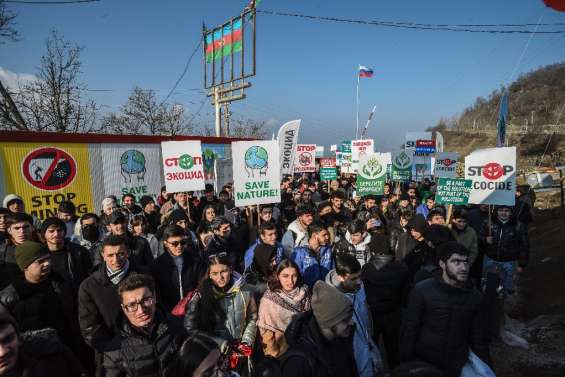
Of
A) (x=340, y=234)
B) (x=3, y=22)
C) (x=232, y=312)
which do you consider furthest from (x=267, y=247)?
(x=3, y=22)

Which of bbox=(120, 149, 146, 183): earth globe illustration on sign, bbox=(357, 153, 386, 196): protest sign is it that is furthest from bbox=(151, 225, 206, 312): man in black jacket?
bbox=(120, 149, 146, 183): earth globe illustration on sign

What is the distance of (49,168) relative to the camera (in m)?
9.38

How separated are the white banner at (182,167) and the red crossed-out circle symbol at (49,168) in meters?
4.15

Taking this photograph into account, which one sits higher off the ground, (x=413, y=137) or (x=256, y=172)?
(x=413, y=137)

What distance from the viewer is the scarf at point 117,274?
9.98 ft

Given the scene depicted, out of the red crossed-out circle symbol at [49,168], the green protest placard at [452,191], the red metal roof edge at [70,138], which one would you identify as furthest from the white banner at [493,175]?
the red crossed-out circle symbol at [49,168]

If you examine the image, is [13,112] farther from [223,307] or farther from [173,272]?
[223,307]

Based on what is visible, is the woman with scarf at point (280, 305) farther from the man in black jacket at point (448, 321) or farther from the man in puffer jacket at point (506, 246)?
the man in puffer jacket at point (506, 246)

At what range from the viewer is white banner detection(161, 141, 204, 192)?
7.37m

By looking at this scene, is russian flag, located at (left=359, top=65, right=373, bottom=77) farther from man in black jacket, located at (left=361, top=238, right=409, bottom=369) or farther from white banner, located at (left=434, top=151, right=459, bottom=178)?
man in black jacket, located at (left=361, top=238, right=409, bottom=369)

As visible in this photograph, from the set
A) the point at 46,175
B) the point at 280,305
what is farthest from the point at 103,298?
the point at 46,175

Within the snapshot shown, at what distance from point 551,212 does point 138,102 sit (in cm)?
2657

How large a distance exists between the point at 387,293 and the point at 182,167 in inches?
213

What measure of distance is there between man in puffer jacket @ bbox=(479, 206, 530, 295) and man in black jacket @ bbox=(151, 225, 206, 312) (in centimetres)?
460
